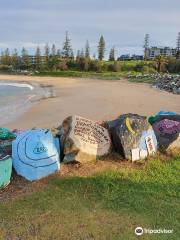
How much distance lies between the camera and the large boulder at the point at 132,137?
6.73 metres

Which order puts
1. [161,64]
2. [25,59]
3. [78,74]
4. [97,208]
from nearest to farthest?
[97,208] < [161,64] < [78,74] < [25,59]

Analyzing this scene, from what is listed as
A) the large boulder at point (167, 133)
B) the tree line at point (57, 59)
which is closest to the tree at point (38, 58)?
the tree line at point (57, 59)

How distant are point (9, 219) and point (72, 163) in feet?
6.20

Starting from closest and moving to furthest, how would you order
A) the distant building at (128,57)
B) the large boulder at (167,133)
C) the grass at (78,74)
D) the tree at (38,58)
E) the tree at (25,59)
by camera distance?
the large boulder at (167,133)
the grass at (78,74)
the tree at (38,58)
the tree at (25,59)
the distant building at (128,57)

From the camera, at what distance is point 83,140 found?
639cm

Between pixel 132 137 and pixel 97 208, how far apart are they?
1987 mm

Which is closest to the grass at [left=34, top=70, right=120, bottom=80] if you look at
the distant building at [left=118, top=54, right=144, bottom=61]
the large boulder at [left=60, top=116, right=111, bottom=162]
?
the distant building at [left=118, top=54, right=144, bottom=61]

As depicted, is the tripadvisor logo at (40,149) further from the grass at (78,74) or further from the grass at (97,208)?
the grass at (78,74)

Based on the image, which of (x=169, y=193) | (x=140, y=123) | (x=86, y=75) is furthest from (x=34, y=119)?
(x=86, y=75)

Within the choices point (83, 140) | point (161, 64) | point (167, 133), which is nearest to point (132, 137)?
point (83, 140)

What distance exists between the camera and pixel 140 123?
700 cm

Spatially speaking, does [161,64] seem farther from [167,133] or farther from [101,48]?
[167,133]

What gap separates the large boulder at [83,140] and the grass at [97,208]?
509 millimetres

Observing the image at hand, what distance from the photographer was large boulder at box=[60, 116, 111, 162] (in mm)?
6330
